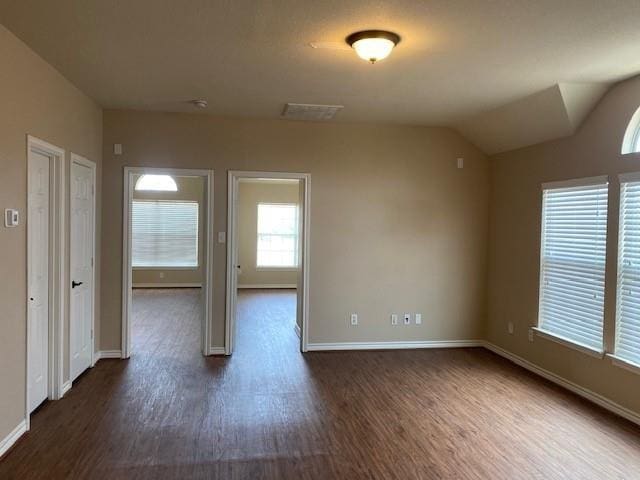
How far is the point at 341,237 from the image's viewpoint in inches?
212

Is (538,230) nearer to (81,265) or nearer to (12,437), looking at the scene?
(81,265)

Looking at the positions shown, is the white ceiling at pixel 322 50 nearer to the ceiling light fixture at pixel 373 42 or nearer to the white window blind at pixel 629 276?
the ceiling light fixture at pixel 373 42

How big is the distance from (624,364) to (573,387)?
0.69 meters

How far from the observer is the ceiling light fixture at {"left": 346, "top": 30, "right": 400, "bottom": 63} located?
2.79 metres

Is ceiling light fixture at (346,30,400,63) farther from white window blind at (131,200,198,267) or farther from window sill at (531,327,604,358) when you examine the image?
white window blind at (131,200,198,267)

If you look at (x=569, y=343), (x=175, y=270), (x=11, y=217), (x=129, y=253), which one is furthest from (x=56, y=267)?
(x=175, y=270)

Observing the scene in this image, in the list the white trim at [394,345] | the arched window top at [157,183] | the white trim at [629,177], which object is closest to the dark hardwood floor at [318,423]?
the white trim at [394,345]

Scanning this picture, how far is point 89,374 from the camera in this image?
14.5 feet

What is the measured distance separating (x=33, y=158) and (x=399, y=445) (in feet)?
10.8

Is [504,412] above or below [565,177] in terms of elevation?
below

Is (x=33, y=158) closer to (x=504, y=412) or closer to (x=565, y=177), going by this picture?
(x=504, y=412)

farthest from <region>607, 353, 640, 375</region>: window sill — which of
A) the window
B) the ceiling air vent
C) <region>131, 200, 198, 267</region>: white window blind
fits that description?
<region>131, 200, 198, 267</region>: white window blind

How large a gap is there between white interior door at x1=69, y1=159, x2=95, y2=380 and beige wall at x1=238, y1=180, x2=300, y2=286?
233 inches

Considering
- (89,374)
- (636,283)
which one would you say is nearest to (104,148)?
(89,374)
